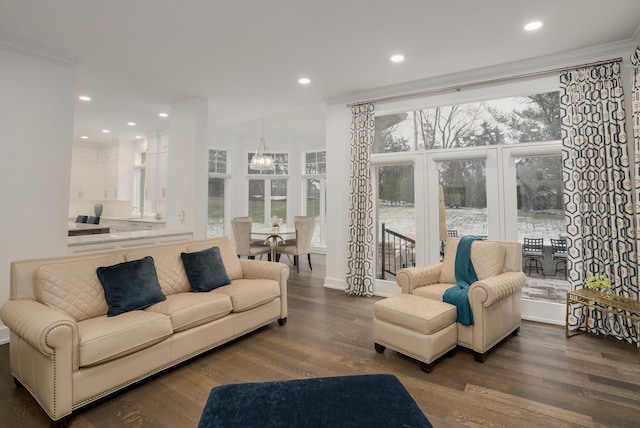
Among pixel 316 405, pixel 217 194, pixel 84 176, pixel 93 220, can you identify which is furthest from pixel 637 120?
pixel 84 176

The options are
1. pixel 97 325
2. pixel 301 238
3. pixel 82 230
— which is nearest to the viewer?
pixel 97 325

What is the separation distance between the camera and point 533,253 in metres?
3.80

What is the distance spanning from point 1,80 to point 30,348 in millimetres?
2844

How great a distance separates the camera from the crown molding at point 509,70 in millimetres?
3279

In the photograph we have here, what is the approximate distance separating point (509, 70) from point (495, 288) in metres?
2.70

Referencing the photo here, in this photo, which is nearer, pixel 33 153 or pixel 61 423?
pixel 61 423

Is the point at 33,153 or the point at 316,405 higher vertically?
the point at 33,153

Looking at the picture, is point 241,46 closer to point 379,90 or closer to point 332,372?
point 379,90

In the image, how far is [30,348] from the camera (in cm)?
208

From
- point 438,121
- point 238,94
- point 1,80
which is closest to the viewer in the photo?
point 1,80

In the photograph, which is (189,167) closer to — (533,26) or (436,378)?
(436,378)

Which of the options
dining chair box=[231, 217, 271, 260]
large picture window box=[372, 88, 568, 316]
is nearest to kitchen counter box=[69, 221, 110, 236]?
dining chair box=[231, 217, 271, 260]

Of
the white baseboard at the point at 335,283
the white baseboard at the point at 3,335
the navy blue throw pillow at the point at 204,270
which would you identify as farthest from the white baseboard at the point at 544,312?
the white baseboard at the point at 3,335

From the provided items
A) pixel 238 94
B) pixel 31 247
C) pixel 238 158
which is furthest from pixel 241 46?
pixel 238 158
